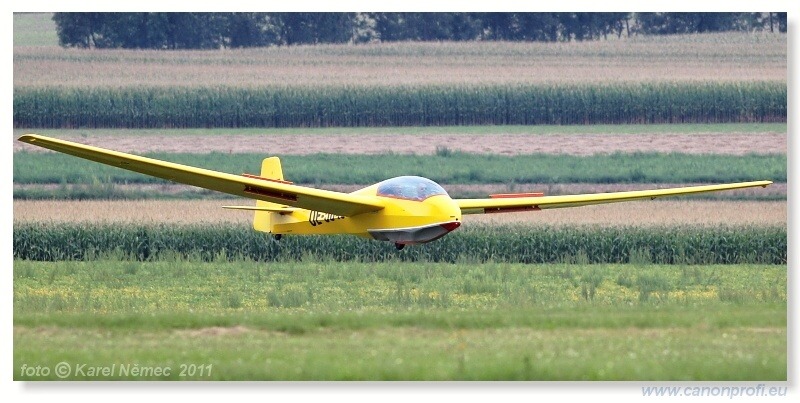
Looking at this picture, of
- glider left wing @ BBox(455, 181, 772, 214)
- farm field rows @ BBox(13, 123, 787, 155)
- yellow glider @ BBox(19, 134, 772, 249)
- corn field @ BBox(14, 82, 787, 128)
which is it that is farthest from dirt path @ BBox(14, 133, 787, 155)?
glider left wing @ BBox(455, 181, 772, 214)

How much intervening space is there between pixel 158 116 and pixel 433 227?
840 inches

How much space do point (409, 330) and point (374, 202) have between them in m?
4.48

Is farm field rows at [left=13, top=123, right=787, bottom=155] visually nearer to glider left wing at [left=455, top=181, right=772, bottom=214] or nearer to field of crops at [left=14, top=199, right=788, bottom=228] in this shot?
field of crops at [left=14, top=199, right=788, bottom=228]

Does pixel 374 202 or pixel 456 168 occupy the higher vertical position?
pixel 374 202

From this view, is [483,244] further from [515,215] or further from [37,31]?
[37,31]

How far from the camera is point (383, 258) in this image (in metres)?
33.9

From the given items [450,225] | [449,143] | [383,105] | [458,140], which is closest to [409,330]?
[450,225]

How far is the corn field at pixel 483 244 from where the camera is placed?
114ft

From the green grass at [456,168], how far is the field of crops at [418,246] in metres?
0.08

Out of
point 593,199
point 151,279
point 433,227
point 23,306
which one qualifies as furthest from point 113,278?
point 593,199

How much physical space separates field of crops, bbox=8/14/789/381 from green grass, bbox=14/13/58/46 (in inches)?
5.0

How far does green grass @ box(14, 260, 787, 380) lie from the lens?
19859 millimetres

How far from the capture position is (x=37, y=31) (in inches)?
1469
